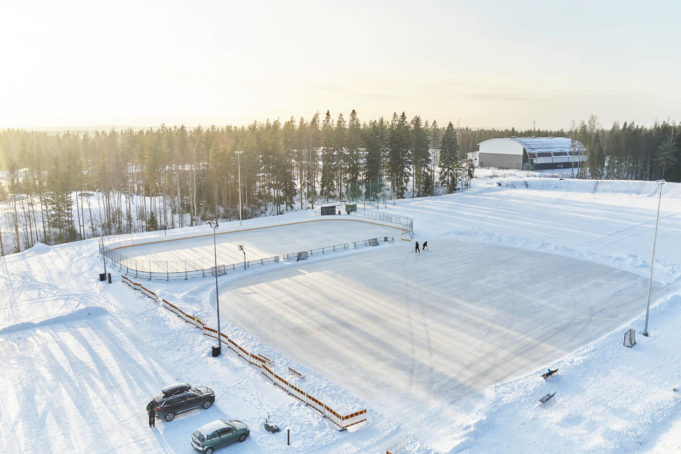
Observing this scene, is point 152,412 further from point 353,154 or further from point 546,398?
point 353,154

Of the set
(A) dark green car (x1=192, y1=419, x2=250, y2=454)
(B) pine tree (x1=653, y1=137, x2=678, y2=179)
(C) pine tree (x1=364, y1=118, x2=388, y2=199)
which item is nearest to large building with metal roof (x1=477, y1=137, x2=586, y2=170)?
(B) pine tree (x1=653, y1=137, x2=678, y2=179)

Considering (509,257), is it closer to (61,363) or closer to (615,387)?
(615,387)

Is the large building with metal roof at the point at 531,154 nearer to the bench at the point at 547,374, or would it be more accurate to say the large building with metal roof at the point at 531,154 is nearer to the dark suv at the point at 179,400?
the bench at the point at 547,374

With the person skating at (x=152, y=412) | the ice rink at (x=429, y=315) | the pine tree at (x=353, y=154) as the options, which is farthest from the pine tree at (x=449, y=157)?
the person skating at (x=152, y=412)

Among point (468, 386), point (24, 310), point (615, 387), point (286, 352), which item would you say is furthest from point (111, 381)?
point (615, 387)

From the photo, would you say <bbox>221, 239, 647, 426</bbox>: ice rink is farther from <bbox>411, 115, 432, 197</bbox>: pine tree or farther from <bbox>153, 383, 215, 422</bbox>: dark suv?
<bbox>411, 115, 432, 197</bbox>: pine tree

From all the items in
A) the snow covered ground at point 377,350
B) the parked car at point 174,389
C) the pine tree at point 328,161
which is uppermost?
the pine tree at point 328,161

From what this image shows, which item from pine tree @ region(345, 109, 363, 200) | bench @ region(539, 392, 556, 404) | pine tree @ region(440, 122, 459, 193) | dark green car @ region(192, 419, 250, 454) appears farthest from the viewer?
pine tree @ region(440, 122, 459, 193)
